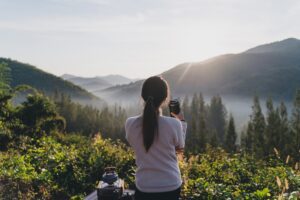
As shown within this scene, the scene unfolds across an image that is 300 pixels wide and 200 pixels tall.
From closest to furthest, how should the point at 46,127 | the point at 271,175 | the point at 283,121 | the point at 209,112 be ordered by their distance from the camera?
the point at 271,175 < the point at 46,127 < the point at 283,121 < the point at 209,112

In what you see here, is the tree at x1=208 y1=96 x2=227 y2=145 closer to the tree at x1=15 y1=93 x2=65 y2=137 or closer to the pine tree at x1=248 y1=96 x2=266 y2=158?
the pine tree at x1=248 y1=96 x2=266 y2=158

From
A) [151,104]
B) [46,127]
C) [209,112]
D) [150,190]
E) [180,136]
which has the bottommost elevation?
[209,112]

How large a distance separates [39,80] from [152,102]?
19083cm

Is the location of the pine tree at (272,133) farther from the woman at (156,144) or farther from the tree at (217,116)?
the tree at (217,116)

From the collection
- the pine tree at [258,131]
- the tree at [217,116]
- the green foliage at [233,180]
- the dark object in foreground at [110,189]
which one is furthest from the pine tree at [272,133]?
the tree at [217,116]

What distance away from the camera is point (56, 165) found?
29.6 ft

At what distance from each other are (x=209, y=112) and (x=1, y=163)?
119 metres

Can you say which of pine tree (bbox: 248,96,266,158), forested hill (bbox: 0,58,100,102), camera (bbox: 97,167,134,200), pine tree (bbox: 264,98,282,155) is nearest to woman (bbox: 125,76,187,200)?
camera (bbox: 97,167,134,200)

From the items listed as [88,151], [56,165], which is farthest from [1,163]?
[88,151]

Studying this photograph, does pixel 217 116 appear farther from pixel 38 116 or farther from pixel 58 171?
pixel 58 171

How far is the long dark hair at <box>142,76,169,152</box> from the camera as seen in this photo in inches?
143

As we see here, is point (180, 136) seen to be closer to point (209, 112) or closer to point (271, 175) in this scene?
point (271, 175)

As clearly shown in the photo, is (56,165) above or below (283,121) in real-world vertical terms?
above

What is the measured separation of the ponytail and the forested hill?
18283 centimetres
